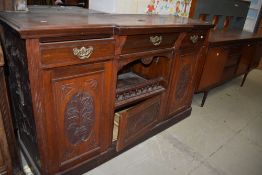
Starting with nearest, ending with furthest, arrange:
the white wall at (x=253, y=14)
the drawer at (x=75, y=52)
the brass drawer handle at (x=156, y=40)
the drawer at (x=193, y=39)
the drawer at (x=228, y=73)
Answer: the drawer at (x=75, y=52) → the brass drawer handle at (x=156, y=40) → the drawer at (x=193, y=39) → the drawer at (x=228, y=73) → the white wall at (x=253, y=14)

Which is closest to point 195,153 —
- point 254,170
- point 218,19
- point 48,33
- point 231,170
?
point 231,170

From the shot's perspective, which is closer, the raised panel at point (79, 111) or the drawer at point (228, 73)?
the raised panel at point (79, 111)

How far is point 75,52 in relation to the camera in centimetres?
105

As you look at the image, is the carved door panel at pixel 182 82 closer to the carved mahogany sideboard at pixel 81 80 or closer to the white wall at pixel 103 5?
the carved mahogany sideboard at pixel 81 80

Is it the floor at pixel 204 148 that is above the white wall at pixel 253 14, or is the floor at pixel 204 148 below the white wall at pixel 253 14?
below

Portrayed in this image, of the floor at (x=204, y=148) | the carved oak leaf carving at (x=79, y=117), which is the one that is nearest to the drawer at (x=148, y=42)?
the carved oak leaf carving at (x=79, y=117)

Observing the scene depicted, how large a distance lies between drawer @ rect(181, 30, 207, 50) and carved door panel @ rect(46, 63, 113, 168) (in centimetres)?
77

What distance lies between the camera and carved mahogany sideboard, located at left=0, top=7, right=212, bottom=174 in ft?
3.25

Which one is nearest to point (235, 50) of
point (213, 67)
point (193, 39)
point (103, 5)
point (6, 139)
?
point (213, 67)

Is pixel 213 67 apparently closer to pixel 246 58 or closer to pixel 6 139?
pixel 246 58

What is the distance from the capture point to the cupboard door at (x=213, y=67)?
7.27ft

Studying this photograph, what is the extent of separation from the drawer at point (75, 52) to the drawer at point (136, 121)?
0.46 metres

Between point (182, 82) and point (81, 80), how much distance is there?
1.08 meters

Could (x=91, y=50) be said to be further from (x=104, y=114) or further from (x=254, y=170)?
(x=254, y=170)
